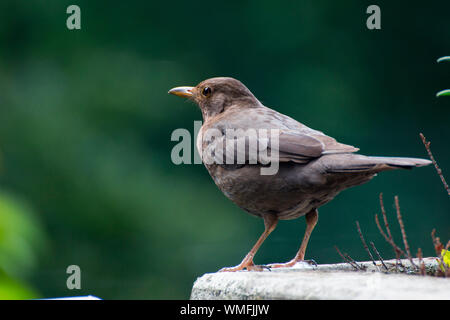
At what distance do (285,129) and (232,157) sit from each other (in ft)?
1.07

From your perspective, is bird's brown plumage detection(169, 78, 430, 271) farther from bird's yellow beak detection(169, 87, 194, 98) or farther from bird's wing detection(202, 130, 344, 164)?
bird's yellow beak detection(169, 87, 194, 98)

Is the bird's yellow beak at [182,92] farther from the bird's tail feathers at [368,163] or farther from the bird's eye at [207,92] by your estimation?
the bird's tail feathers at [368,163]

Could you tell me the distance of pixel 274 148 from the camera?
320 centimetres

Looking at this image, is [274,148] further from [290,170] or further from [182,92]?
[182,92]

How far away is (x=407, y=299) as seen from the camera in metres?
2.15

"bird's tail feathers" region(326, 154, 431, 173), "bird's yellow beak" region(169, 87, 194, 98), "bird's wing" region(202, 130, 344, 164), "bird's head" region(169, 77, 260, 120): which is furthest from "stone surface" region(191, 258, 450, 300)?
"bird's yellow beak" region(169, 87, 194, 98)

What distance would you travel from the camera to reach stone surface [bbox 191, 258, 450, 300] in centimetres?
225

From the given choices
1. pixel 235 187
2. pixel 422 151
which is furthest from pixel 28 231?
pixel 422 151

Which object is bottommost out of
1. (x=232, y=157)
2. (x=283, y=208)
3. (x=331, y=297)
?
(x=331, y=297)

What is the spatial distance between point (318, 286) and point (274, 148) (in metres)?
1.00

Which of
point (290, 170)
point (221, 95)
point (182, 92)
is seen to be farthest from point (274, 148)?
point (182, 92)

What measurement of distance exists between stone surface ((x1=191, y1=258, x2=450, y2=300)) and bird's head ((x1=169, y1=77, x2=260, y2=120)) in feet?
4.59
